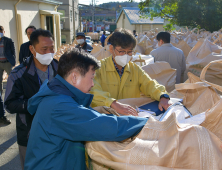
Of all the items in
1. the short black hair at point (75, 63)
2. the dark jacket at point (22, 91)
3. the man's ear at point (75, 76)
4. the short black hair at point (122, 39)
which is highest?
the short black hair at point (122, 39)

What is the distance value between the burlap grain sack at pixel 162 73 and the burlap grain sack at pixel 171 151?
202cm

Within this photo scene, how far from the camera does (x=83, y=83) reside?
51.1 inches

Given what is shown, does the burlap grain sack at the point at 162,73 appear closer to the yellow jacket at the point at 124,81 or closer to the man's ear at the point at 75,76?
the yellow jacket at the point at 124,81

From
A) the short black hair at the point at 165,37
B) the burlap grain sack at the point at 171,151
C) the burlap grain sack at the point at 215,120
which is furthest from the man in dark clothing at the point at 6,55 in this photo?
the burlap grain sack at the point at 215,120

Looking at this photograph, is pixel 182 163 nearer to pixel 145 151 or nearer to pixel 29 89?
pixel 145 151

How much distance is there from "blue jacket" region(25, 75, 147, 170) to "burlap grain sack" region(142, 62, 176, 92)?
1.89 meters

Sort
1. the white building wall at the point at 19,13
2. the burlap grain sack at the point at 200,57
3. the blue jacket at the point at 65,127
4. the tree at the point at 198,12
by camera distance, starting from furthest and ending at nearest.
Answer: the tree at the point at 198,12 → the white building wall at the point at 19,13 → the burlap grain sack at the point at 200,57 → the blue jacket at the point at 65,127

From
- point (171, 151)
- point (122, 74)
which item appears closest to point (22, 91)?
point (122, 74)

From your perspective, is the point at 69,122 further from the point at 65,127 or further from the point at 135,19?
the point at 135,19

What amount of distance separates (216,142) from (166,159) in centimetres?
23

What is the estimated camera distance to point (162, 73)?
10.1 ft

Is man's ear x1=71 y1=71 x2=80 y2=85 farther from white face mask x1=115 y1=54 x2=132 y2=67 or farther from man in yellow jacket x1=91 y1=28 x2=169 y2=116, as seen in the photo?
white face mask x1=115 y1=54 x2=132 y2=67

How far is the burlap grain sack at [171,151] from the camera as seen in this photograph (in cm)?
93

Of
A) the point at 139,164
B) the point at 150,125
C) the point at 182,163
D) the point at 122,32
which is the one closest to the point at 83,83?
the point at 150,125
